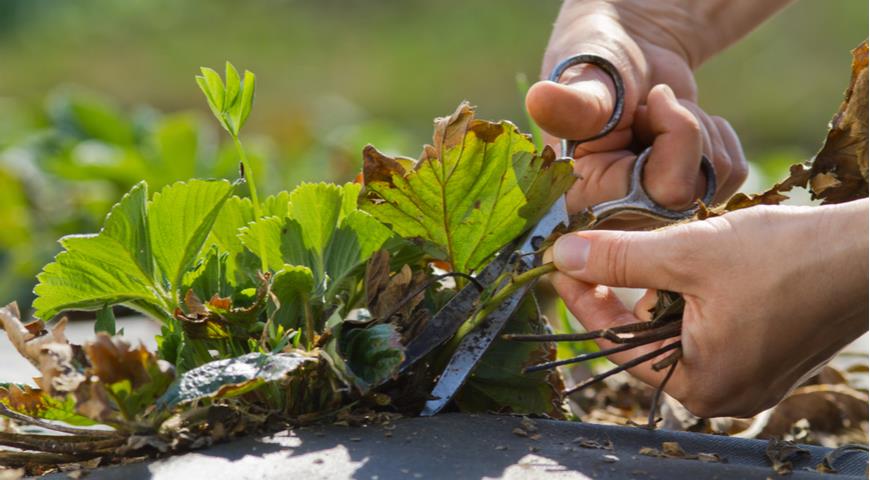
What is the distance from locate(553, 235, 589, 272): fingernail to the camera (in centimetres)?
113

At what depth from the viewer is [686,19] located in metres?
1.89

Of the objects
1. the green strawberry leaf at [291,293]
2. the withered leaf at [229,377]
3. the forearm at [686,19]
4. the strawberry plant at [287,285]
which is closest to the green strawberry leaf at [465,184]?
the strawberry plant at [287,285]

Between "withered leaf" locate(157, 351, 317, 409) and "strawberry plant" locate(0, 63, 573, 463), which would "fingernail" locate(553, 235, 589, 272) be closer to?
"strawberry plant" locate(0, 63, 573, 463)

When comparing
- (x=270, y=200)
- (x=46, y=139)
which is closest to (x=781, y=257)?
(x=270, y=200)

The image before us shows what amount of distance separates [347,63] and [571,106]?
920cm

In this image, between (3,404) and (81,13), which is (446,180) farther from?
(81,13)

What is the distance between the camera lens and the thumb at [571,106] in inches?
52.8

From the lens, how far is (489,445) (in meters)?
1.09

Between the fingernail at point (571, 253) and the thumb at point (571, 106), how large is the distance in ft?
0.85

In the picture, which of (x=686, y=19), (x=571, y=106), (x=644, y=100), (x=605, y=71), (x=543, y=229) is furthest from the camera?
(x=686, y=19)

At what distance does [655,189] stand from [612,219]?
0.08 meters

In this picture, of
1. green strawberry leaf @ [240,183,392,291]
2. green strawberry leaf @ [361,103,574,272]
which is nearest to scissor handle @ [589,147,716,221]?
green strawberry leaf @ [361,103,574,272]

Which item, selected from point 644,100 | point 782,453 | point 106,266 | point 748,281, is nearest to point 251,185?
point 106,266

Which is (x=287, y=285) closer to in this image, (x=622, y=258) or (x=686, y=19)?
(x=622, y=258)
